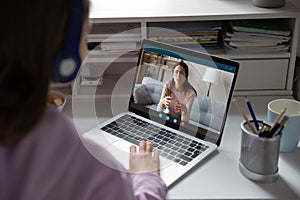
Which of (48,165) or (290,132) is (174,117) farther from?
(48,165)

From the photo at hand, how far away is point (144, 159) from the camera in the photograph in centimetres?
113

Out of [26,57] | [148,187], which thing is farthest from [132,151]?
[26,57]

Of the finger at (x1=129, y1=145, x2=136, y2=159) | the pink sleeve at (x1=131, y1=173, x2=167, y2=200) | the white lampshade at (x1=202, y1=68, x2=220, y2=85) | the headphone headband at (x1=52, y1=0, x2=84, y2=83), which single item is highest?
the headphone headband at (x1=52, y1=0, x2=84, y2=83)

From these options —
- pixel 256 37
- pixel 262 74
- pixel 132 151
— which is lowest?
pixel 132 151

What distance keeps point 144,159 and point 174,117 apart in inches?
7.6

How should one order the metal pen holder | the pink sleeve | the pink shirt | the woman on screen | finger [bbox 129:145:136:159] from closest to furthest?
the pink shirt
the pink sleeve
the metal pen holder
finger [bbox 129:145:136:159]
the woman on screen

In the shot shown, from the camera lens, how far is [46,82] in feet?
1.86

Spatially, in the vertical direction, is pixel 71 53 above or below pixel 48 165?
above

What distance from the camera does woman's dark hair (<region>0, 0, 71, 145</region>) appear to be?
1.66 feet

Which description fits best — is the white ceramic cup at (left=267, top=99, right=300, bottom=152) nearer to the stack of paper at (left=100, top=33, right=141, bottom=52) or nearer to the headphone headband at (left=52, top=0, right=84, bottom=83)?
the stack of paper at (left=100, top=33, right=141, bottom=52)

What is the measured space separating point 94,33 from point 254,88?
22.0 inches

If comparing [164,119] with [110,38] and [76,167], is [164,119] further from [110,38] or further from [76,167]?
[76,167]

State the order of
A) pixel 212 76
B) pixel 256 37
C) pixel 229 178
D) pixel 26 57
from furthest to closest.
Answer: pixel 256 37
pixel 212 76
pixel 229 178
pixel 26 57

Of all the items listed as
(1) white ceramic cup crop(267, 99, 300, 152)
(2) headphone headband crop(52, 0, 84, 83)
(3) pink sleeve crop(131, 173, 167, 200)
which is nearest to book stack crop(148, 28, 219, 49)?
(1) white ceramic cup crop(267, 99, 300, 152)
